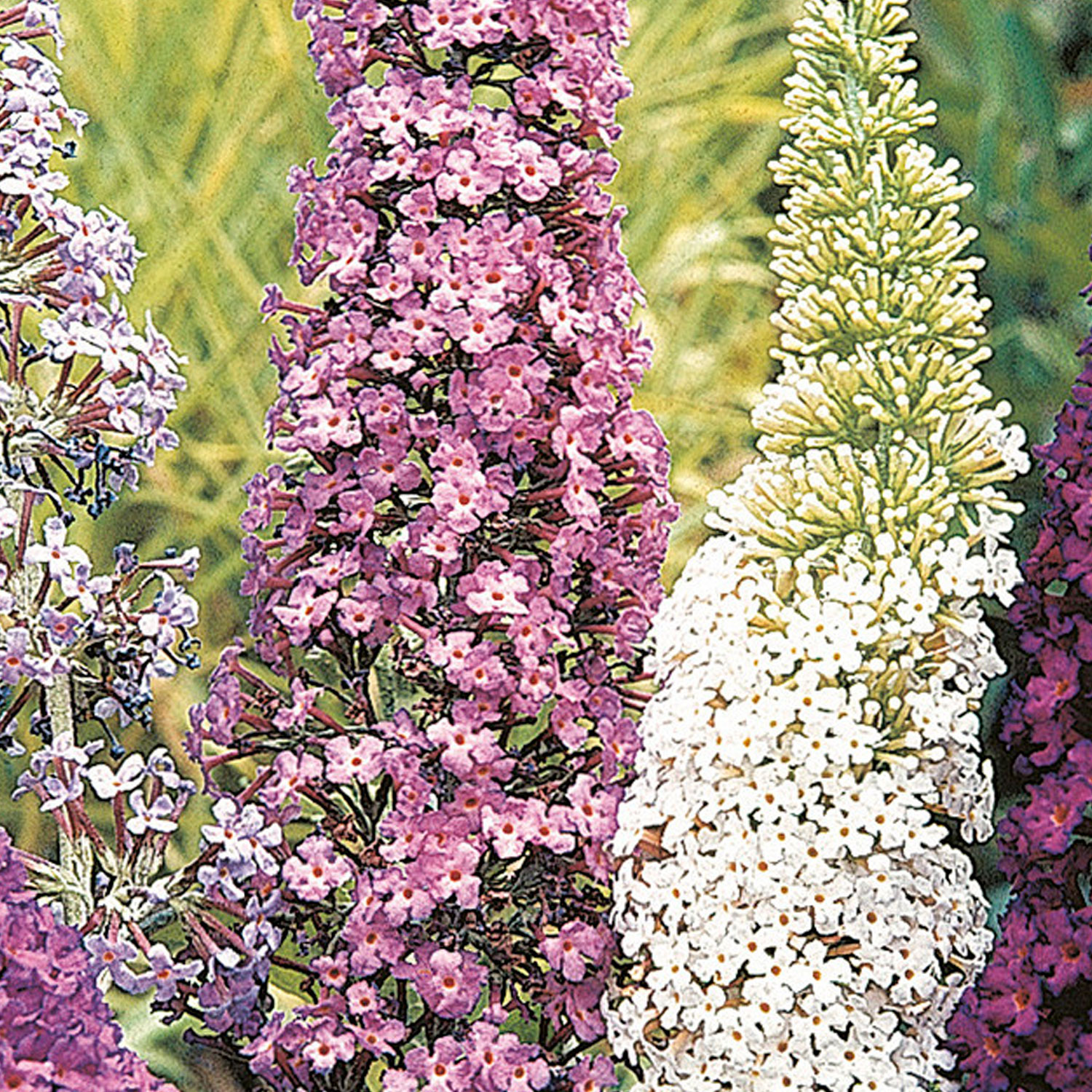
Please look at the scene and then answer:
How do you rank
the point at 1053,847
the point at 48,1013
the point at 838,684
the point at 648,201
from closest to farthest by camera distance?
the point at 48,1013 → the point at 1053,847 → the point at 838,684 → the point at 648,201

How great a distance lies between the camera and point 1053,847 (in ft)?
4.41

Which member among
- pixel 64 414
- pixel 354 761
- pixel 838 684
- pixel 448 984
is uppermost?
pixel 64 414

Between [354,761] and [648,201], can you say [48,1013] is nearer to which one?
[354,761]

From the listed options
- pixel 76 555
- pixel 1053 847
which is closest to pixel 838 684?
pixel 1053 847

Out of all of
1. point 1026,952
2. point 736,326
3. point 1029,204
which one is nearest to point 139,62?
point 736,326

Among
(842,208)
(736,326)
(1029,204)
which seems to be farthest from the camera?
(736,326)

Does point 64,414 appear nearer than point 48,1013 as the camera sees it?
No

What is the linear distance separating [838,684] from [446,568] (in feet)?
1.04

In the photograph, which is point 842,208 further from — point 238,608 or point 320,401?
point 238,608

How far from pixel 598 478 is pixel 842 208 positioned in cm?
28

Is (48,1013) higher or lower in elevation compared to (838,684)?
lower

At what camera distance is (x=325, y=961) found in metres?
1.45

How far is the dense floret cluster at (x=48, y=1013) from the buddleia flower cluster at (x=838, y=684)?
0.42m

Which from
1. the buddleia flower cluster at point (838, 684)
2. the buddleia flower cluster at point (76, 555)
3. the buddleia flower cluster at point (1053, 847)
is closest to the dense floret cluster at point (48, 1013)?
the buddleia flower cluster at point (76, 555)
